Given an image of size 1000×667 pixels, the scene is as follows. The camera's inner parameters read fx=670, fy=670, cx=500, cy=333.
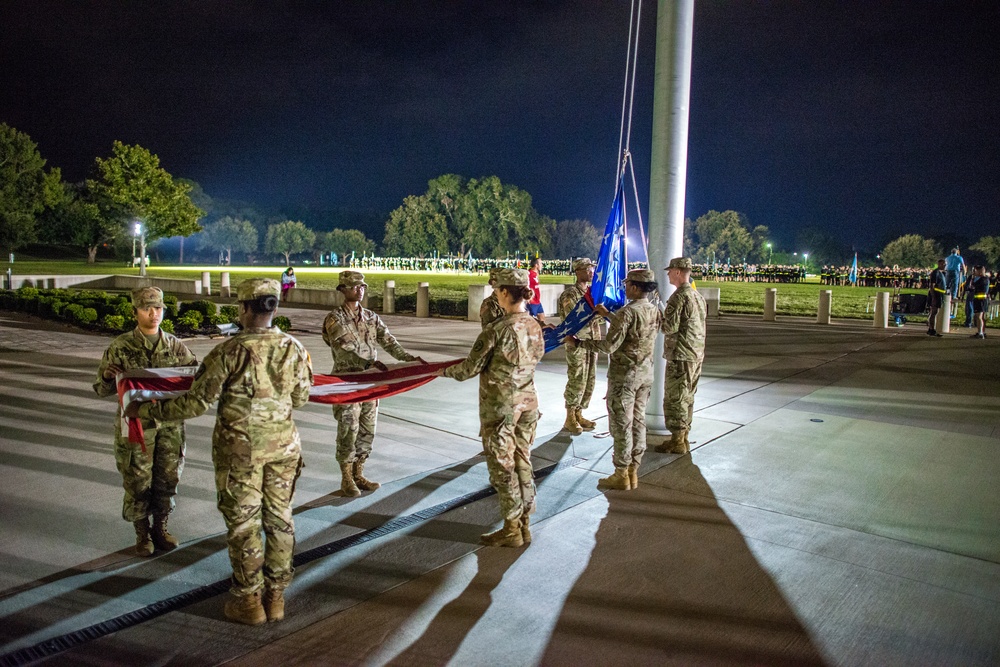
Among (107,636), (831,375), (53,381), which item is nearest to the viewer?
(107,636)

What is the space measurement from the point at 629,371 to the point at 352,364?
7.96 feet

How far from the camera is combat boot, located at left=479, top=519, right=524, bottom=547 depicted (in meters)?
4.76

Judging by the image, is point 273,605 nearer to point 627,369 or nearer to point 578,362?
point 627,369

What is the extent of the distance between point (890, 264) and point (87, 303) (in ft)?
432

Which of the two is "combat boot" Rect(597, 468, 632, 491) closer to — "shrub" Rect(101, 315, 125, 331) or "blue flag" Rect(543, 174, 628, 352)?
"blue flag" Rect(543, 174, 628, 352)

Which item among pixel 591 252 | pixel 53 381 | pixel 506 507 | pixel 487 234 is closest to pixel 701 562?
pixel 506 507

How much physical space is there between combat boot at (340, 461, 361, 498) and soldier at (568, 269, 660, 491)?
2151 mm

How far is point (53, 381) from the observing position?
10.2 metres

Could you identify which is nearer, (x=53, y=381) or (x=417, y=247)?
(x=53, y=381)

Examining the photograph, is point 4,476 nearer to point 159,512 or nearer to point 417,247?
point 159,512

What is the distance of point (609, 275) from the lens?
8.05 m

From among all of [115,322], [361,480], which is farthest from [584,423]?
[115,322]

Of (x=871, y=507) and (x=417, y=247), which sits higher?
(x=417, y=247)

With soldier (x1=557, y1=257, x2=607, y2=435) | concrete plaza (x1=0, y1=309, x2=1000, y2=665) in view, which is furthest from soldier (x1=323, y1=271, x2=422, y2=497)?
soldier (x1=557, y1=257, x2=607, y2=435)
